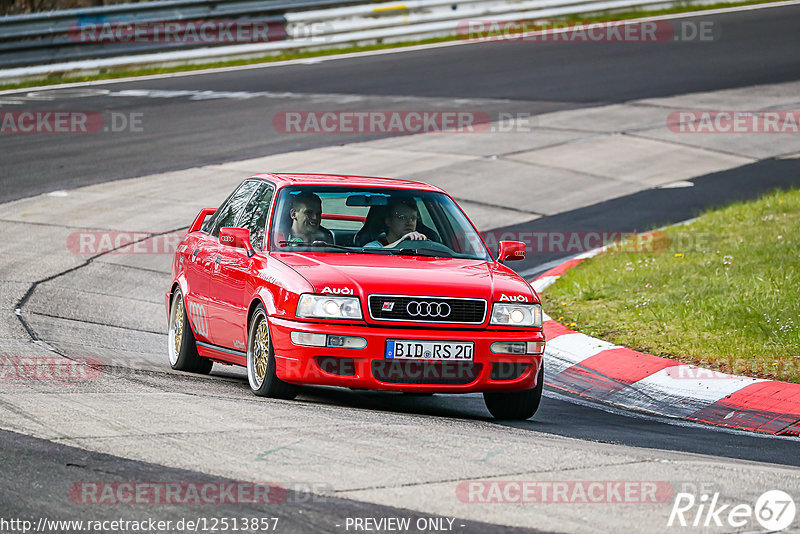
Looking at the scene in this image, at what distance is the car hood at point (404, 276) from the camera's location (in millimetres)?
7414

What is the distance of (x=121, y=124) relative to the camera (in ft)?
68.0

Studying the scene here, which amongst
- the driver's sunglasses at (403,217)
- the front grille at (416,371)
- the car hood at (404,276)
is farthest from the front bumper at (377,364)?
the driver's sunglasses at (403,217)

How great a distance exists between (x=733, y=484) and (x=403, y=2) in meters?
23.8

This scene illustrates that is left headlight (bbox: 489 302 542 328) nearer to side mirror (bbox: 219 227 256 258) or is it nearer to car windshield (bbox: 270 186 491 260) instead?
car windshield (bbox: 270 186 491 260)

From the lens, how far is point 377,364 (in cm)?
734

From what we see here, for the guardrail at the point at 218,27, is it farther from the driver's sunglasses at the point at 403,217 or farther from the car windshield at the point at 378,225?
the driver's sunglasses at the point at 403,217

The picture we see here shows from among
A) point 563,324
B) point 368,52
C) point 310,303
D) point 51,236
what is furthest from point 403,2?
point 310,303

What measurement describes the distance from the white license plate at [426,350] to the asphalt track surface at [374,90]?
10150 millimetres

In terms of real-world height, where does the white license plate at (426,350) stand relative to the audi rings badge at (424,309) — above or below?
below

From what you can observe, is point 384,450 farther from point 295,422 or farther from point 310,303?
point 310,303

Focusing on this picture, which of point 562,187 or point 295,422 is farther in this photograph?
point 562,187

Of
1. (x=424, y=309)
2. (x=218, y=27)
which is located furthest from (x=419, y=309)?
(x=218, y=27)

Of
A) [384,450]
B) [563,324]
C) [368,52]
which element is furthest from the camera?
[368,52]

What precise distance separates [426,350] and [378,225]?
5.02ft
